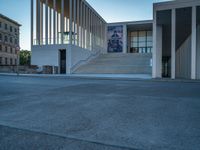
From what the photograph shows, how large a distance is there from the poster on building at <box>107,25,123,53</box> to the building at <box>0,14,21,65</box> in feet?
100

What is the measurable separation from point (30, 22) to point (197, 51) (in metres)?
26.4

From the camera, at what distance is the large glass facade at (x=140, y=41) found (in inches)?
1906

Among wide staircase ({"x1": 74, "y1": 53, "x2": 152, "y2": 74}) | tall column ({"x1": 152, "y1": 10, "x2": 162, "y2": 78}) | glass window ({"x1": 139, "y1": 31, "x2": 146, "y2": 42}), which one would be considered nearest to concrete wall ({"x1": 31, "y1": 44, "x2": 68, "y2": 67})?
wide staircase ({"x1": 74, "y1": 53, "x2": 152, "y2": 74})

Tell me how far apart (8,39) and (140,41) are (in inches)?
1704

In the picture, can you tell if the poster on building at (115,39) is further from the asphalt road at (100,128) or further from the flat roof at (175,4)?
the asphalt road at (100,128)

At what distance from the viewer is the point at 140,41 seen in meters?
49.6

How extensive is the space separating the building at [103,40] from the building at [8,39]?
102 ft

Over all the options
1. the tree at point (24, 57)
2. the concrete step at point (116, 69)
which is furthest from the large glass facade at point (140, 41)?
the tree at point (24, 57)

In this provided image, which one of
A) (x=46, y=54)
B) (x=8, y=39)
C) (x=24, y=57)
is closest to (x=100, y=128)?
(x=46, y=54)

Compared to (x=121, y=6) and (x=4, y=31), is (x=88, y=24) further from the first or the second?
(x=4, y=31)

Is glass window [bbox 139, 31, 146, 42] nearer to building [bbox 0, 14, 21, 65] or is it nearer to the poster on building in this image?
the poster on building

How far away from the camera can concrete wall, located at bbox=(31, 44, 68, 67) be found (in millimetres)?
29422

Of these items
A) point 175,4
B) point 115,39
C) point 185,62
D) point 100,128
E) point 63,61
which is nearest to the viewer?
point 100,128

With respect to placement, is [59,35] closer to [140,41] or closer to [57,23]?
[57,23]
